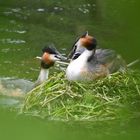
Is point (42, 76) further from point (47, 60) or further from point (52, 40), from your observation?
point (52, 40)

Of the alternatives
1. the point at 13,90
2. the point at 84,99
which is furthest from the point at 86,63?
the point at 13,90

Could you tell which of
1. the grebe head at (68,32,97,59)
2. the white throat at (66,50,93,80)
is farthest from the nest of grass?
the grebe head at (68,32,97,59)

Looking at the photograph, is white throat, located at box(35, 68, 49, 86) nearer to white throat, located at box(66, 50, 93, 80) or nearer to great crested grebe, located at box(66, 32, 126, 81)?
great crested grebe, located at box(66, 32, 126, 81)

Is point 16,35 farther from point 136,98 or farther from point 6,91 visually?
point 136,98

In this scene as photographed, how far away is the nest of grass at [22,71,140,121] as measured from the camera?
8.95m

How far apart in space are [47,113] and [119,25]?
4541 mm

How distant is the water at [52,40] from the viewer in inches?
342

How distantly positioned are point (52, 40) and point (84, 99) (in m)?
3.21

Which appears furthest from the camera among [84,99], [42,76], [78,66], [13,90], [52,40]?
[52,40]

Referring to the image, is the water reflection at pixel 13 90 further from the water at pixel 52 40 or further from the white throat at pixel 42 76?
the white throat at pixel 42 76

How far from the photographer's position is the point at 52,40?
39.8 feet

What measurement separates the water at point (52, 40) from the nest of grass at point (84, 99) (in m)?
0.14

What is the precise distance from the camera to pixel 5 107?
9.45 meters

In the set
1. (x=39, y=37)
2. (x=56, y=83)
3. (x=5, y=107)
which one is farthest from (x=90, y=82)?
(x=39, y=37)
